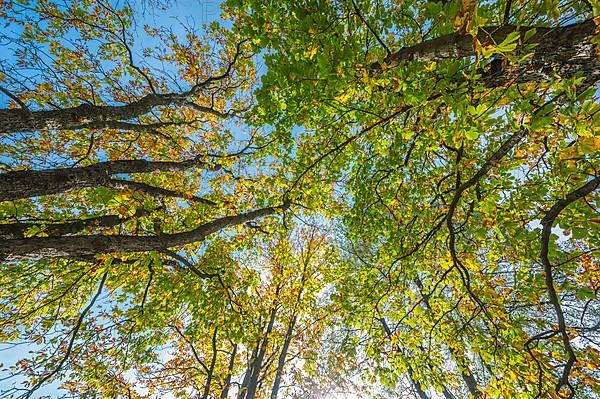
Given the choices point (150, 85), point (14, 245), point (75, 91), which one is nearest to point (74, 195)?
point (75, 91)

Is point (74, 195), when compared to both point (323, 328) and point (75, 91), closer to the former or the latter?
point (75, 91)

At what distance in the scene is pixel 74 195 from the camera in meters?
6.21

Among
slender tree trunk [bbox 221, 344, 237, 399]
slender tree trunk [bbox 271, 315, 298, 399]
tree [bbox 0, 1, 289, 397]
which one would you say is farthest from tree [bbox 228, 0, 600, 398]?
slender tree trunk [bbox 271, 315, 298, 399]

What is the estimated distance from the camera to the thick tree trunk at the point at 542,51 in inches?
68.1

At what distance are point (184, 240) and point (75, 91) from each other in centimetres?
487

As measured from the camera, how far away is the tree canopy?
1.96 m

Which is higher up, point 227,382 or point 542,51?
point 542,51

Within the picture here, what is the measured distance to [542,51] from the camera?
1858 millimetres

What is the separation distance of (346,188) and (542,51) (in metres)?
3.30

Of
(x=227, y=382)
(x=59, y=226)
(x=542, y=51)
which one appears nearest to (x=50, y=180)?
(x=59, y=226)

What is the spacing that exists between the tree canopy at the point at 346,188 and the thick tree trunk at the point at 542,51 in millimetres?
18

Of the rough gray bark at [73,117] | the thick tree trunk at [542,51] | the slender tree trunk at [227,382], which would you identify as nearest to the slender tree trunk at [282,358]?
the slender tree trunk at [227,382]

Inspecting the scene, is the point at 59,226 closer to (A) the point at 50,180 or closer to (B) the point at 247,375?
(A) the point at 50,180

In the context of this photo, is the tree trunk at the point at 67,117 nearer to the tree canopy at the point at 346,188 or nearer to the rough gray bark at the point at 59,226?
the tree canopy at the point at 346,188
